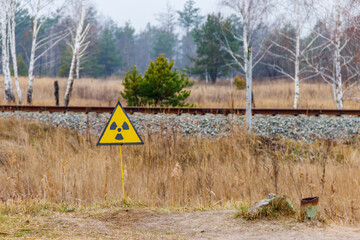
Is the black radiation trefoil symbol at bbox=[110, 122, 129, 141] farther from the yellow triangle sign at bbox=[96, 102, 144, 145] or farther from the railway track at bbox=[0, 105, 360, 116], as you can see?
the railway track at bbox=[0, 105, 360, 116]

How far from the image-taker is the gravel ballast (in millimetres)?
10789

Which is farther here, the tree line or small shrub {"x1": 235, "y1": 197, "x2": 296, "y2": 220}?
the tree line

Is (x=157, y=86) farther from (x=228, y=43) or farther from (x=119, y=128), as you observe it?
(x=228, y=43)

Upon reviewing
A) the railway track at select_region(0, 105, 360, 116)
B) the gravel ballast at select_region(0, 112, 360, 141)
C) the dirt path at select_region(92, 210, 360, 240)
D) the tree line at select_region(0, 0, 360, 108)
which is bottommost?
the dirt path at select_region(92, 210, 360, 240)

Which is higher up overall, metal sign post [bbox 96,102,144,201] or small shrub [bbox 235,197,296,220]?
metal sign post [bbox 96,102,144,201]

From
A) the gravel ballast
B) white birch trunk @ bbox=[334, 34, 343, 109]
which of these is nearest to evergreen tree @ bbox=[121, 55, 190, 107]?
the gravel ballast

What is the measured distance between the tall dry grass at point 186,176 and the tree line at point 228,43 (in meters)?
3.02

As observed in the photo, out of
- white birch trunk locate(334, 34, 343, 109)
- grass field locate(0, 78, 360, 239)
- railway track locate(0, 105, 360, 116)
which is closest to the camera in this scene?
grass field locate(0, 78, 360, 239)

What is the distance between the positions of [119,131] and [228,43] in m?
30.6

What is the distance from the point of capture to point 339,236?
4238 millimetres

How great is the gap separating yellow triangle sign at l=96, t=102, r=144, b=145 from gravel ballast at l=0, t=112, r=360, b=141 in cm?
418

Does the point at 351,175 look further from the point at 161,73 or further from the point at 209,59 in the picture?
the point at 209,59

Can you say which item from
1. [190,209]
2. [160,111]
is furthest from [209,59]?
[190,209]

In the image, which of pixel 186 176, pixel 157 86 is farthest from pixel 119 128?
pixel 157 86
